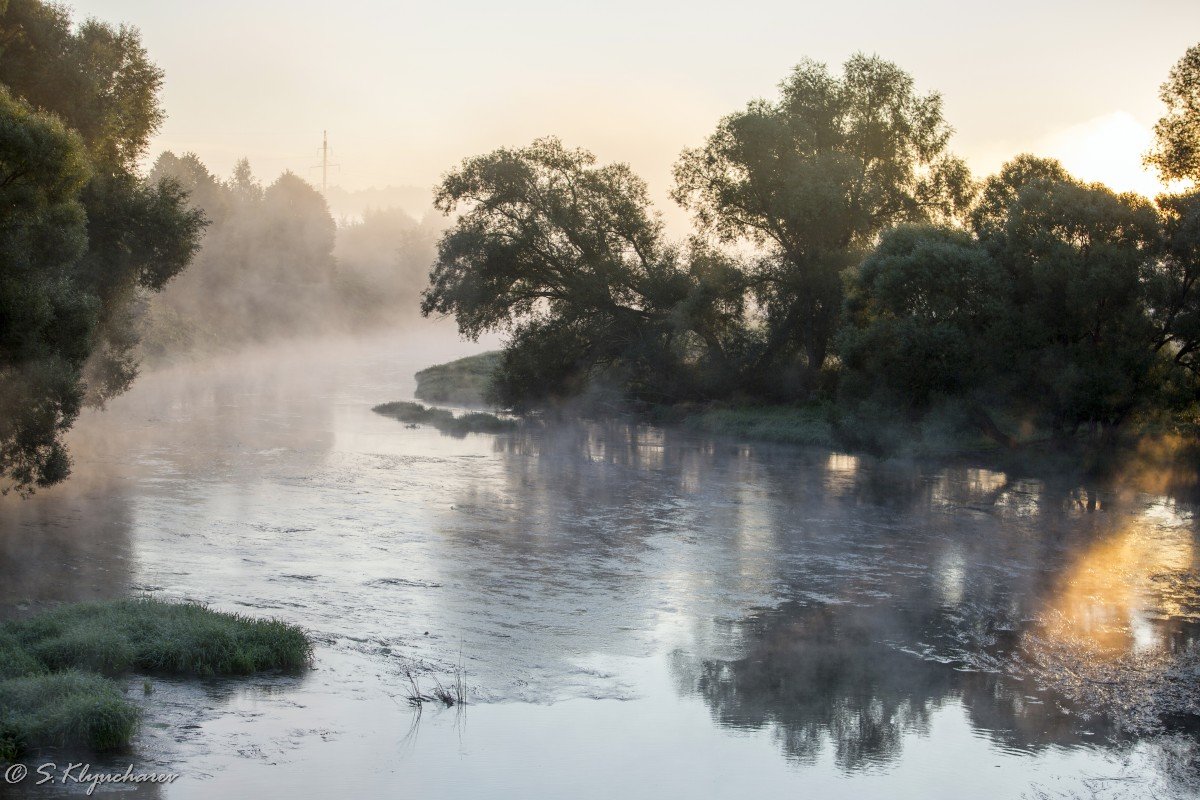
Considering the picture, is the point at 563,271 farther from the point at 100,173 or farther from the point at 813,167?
the point at 100,173

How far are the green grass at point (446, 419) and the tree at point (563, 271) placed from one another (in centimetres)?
286

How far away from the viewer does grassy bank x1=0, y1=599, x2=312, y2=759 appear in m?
9.61

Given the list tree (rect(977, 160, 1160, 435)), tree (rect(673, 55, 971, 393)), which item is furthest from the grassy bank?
tree (rect(673, 55, 971, 393))

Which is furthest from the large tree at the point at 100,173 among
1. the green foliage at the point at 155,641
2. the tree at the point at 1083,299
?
the tree at the point at 1083,299

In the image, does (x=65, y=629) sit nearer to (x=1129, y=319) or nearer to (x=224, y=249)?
(x=1129, y=319)

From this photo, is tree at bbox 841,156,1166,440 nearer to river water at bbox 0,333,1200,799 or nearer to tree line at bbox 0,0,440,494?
river water at bbox 0,333,1200,799

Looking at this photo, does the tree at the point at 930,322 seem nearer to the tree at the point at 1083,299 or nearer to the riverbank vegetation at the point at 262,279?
the tree at the point at 1083,299

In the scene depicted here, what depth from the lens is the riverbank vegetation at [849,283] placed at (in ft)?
100

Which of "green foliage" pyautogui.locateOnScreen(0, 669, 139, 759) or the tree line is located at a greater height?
the tree line

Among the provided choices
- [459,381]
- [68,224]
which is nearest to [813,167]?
[459,381]

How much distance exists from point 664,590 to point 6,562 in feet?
33.3

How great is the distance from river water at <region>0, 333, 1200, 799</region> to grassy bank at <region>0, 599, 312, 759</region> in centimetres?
30

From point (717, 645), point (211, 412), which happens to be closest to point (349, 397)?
point (211, 412)

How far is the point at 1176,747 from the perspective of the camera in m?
11.3
